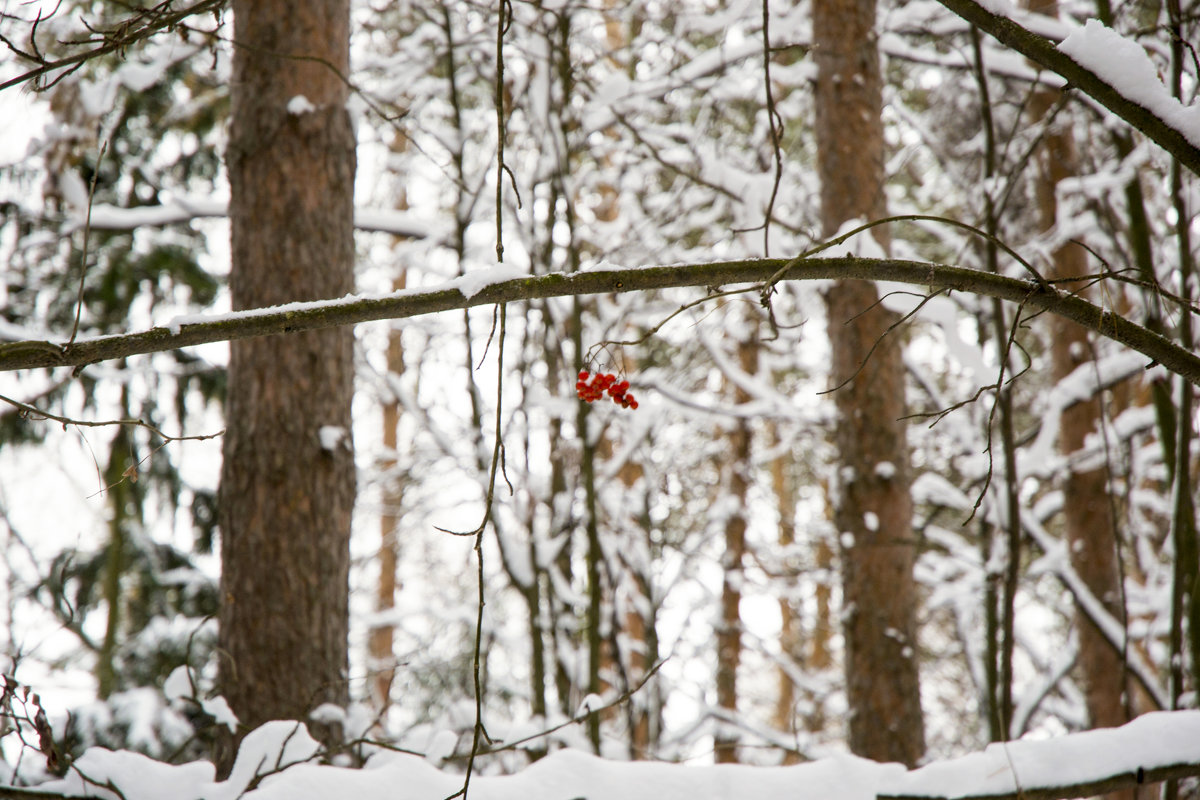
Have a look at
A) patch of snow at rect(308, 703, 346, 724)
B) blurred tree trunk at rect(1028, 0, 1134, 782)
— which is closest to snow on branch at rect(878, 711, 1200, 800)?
patch of snow at rect(308, 703, 346, 724)

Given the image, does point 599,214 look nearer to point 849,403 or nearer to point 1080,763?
point 849,403

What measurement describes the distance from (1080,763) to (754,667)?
1293 cm

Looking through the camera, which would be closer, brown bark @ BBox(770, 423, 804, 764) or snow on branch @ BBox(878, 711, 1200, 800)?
snow on branch @ BBox(878, 711, 1200, 800)

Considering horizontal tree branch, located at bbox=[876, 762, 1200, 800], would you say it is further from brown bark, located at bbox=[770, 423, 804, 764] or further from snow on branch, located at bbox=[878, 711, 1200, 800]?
brown bark, located at bbox=[770, 423, 804, 764]

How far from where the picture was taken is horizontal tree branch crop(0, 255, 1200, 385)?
126 cm

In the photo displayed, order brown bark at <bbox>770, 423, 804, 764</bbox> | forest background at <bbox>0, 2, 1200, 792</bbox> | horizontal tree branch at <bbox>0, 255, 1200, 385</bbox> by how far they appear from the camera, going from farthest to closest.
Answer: brown bark at <bbox>770, 423, 804, 764</bbox> < forest background at <bbox>0, 2, 1200, 792</bbox> < horizontal tree branch at <bbox>0, 255, 1200, 385</bbox>

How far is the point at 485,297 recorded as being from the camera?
4.16 feet

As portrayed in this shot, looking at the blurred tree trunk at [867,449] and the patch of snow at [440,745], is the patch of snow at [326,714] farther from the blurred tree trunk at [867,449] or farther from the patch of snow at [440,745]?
the blurred tree trunk at [867,449]

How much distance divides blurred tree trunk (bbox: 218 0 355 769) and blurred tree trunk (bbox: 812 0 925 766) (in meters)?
2.02

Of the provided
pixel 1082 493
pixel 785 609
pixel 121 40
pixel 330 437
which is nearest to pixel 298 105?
pixel 330 437

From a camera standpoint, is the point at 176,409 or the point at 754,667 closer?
the point at 176,409

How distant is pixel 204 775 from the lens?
5.62 ft

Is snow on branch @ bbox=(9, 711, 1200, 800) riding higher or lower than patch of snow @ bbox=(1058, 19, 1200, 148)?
lower

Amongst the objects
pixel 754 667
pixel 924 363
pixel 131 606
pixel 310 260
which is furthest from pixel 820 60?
pixel 754 667
